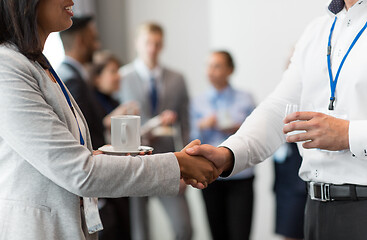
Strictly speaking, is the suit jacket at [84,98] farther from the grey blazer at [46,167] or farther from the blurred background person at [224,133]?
the grey blazer at [46,167]

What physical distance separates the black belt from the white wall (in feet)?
9.87

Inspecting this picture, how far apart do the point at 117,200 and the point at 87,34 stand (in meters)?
1.12

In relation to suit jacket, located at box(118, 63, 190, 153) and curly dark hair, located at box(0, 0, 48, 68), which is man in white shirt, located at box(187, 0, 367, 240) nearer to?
curly dark hair, located at box(0, 0, 48, 68)

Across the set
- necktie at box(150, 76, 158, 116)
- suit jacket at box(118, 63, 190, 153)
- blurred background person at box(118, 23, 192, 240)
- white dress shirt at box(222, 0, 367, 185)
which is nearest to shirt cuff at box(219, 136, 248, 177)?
white dress shirt at box(222, 0, 367, 185)

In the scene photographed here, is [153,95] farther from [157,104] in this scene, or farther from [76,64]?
[76,64]

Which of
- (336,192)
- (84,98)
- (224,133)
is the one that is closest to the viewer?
→ (336,192)

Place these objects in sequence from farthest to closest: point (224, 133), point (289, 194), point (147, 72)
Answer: point (147, 72)
point (224, 133)
point (289, 194)

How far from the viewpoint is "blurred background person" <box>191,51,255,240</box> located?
4.03 metres

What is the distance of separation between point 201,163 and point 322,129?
414 mm

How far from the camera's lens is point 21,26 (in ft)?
4.96

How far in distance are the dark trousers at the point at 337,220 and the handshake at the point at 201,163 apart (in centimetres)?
33

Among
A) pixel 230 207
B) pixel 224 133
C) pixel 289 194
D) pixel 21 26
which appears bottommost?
pixel 230 207

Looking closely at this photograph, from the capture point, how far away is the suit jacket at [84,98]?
3.30 meters

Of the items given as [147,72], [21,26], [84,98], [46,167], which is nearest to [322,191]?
[46,167]
